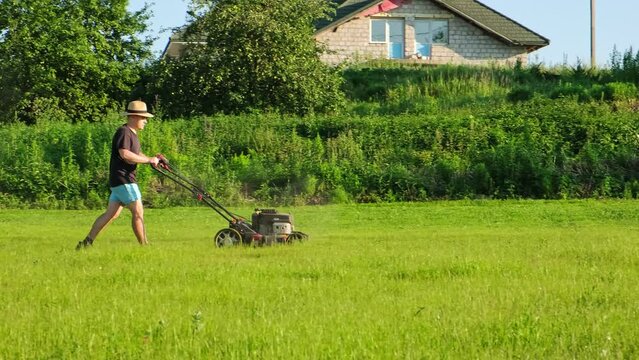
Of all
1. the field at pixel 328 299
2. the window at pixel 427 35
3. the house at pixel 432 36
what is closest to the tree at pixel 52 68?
the house at pixel 432 36

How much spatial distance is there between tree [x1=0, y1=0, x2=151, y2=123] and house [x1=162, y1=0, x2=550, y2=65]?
1117 cm

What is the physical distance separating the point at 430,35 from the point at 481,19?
264 centimetres

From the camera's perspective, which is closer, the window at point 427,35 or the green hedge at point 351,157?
the green hedge at point 351,157

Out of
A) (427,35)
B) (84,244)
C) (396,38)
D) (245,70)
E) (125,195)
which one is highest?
(427,35)

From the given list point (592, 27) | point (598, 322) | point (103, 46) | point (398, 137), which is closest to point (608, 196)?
point (398, 137)

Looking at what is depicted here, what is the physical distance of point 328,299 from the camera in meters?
8.02

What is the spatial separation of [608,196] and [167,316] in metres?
17.2

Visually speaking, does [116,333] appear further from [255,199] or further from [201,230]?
[255,199]

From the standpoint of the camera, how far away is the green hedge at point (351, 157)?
23125 millimetres

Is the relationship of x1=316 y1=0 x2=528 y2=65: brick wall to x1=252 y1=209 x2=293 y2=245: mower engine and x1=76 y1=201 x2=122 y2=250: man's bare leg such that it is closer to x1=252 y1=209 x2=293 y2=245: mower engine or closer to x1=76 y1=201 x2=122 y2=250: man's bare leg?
x1=252 y1=209 x2=293 y2=245: mower engine

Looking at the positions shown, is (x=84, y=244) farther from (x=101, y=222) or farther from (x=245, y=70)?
(x=245, y=70)

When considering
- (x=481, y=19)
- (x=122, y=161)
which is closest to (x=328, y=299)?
(x=122, y=161)

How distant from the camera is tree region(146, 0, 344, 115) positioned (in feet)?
96.8

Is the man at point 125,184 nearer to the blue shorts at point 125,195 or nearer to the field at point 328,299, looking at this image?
the blue shorts at point 125,195
